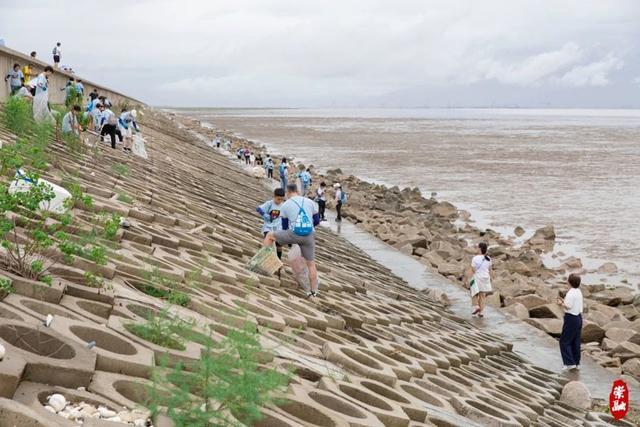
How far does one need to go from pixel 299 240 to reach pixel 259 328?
2.90 metres

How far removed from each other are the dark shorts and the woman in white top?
457 cm

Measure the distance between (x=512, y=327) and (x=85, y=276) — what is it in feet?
28.8

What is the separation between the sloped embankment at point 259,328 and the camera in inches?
189

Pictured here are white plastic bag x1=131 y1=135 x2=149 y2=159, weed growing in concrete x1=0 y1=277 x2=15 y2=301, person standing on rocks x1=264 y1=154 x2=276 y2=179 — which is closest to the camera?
weed growing in concrete x1=0 y1=277 x2=15 y2=301

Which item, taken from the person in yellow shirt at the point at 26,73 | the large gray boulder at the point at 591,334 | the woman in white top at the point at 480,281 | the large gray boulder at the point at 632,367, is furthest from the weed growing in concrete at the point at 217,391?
the person in yellow shirt at the point at 26,73

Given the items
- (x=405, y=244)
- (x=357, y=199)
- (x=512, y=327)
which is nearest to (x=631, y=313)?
(x=512, y=327)

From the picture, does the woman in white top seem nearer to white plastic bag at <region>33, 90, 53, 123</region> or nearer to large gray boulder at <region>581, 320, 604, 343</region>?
large gray boulder at <region>581, 320, 604, 343</region>

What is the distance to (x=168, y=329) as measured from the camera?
5727mm

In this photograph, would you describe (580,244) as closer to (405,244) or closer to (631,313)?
(405,244)

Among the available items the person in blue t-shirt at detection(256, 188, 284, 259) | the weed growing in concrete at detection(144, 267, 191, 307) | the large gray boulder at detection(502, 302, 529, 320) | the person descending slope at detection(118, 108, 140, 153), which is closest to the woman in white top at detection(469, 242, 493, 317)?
the large gray boulder at detection(502, 302, 529, 320)

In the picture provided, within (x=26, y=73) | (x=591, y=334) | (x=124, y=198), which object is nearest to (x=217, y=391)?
(x=124, y=198)

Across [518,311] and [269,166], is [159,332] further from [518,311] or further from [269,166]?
[269,166]

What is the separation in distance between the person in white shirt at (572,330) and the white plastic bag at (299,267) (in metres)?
3.72

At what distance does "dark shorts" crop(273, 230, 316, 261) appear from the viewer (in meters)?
9.74
